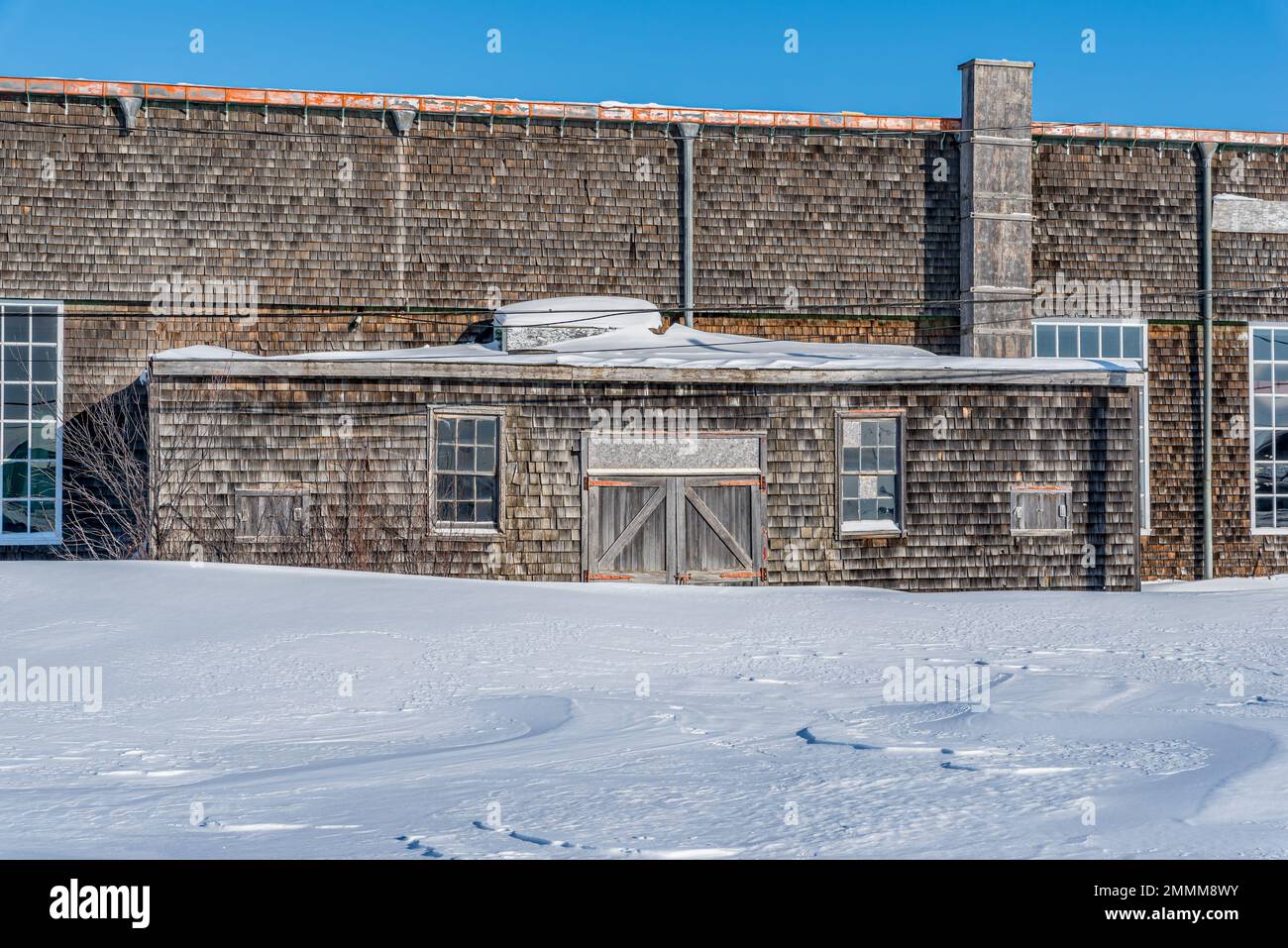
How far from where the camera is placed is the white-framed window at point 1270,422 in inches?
819

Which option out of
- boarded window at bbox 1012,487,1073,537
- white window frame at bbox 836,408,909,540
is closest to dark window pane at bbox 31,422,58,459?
white window frame at bbox 836,408,909,540

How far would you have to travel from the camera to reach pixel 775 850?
4.51m

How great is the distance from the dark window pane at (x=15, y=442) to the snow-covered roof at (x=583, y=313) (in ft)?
23.0

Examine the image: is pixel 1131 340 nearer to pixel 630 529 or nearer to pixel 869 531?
pixel 869 531

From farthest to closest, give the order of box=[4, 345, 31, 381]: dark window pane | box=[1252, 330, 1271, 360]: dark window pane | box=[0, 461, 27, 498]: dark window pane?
1. box=[1252, 330, 1271, 360]: dark window pane
2. box=[4, 345, 31, 381]: dark window pane
3. box=[0, 461, 27, 498]: dark window pane

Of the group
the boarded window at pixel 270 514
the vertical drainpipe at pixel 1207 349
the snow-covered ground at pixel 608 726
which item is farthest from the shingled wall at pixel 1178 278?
the boarded window at pixel 270 514

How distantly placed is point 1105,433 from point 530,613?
31.2 ft

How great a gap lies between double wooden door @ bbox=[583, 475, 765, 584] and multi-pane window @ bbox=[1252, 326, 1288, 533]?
10.3 metres

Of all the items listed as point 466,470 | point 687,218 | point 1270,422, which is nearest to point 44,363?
point 466,470

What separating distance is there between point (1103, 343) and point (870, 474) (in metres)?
→ 6.96

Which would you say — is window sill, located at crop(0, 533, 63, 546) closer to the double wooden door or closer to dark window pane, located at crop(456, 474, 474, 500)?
dark window pane, located at crop(456, 474, 474, 500)

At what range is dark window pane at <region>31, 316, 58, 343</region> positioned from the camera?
1784cm

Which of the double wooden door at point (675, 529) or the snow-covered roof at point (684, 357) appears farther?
the double wooden door at point (675, 529)

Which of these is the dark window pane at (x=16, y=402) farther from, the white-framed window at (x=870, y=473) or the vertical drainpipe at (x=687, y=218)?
the white-framed window at (x=870, y=473)
